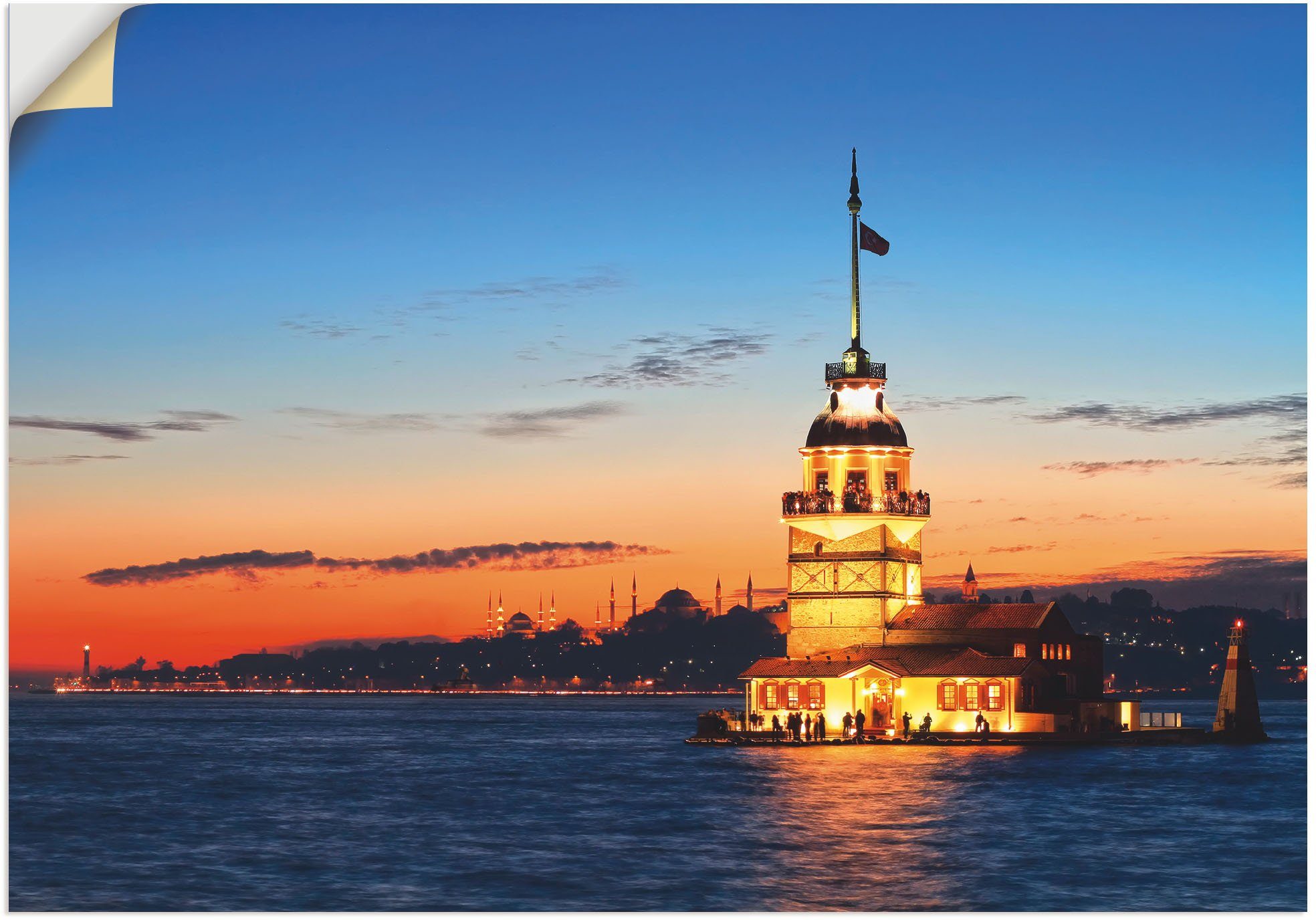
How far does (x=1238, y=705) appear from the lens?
249 feet

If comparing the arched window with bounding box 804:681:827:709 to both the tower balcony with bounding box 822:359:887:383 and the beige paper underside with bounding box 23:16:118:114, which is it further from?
the beige paper underside with bounding box 23:16:118:114

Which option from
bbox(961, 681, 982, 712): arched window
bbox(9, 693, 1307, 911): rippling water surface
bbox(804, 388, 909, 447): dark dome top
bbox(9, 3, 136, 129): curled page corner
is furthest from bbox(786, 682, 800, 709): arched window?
Result: bbox(9, 3, 136, 129): curled page corner

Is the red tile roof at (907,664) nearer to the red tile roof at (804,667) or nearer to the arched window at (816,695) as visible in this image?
the red tile roof at (804,667)

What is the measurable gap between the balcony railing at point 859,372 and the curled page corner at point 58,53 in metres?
61.4

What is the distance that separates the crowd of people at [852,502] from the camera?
2785 inches

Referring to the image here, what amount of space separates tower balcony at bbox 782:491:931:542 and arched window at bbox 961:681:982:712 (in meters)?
7.38

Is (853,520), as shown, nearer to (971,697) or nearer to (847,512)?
(847,512)

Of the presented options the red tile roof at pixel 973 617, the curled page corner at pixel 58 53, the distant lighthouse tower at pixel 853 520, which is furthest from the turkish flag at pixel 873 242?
the curled page corner at pixel 58 53

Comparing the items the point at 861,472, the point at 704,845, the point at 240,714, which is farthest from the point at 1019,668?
the point at 240,714

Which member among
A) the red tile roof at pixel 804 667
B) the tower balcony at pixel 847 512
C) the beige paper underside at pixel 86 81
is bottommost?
the red tile roof at pixel 804 667

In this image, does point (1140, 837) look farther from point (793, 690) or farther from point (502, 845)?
point (793, 690)

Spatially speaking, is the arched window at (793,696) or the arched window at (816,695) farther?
the arched window at (793,696)

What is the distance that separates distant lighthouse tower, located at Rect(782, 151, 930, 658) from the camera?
70375 mm

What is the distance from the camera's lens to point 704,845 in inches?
1532
